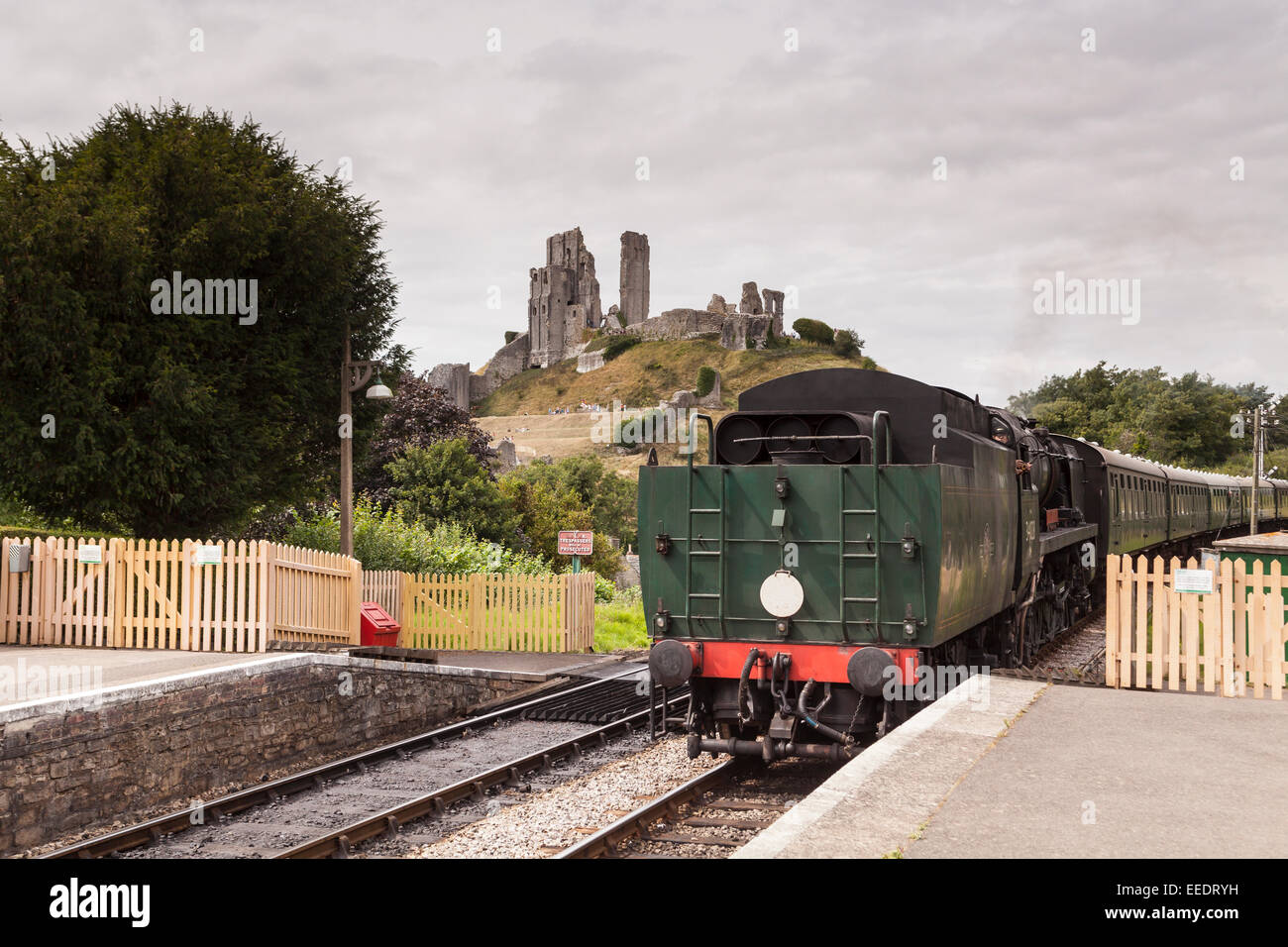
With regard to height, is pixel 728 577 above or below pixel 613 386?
below

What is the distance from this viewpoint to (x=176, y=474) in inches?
689

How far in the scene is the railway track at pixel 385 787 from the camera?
8492 mm

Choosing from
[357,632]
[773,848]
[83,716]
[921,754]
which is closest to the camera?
[773,848]

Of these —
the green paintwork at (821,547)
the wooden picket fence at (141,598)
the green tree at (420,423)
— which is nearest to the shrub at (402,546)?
the wooden picket fence at (141,598)

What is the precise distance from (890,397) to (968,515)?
1291mm

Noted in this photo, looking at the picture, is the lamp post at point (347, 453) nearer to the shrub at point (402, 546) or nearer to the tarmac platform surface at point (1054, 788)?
the shrub at point (402, 546)

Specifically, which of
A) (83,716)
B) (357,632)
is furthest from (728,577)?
(357,632)

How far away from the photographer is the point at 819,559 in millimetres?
8594

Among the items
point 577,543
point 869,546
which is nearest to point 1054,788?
point 869,546

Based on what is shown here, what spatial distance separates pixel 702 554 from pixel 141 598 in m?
8.70

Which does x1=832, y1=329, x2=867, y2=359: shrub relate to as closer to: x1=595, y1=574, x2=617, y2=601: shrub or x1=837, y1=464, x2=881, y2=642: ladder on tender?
x1=595, y1=574, x2=617, y2=601: shrub

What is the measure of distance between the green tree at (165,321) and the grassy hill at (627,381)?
286 feet

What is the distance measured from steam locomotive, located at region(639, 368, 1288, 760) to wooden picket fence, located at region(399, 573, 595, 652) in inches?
389
